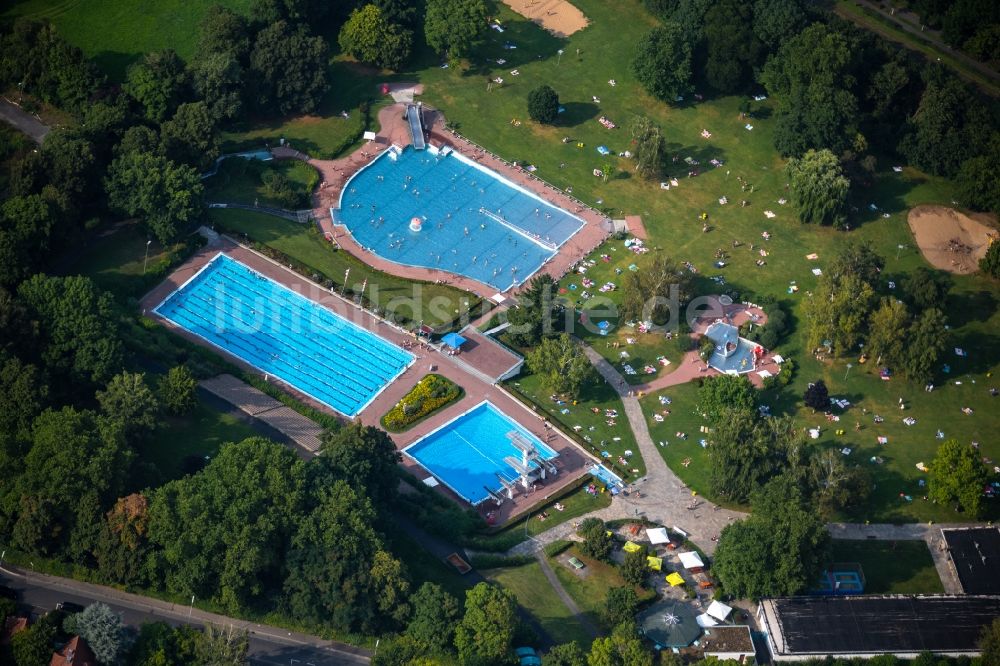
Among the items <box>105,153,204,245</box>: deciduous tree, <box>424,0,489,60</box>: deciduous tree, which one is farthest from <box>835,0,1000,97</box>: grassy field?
<box>105,153,204,245</box>: deciduous tree

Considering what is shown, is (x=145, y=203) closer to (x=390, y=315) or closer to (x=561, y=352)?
(x=390, y=315)

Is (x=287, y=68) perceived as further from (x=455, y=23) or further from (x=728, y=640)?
(x=728, y=640)

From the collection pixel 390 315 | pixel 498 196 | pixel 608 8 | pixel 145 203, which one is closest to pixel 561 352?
pixel 390 315

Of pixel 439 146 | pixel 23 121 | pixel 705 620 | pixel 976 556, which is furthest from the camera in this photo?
pixel 439 146

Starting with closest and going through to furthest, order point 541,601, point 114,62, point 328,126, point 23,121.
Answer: point 541,601, point 23,121, point 114,62, point 328,126

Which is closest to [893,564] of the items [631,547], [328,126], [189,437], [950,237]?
[631,547]

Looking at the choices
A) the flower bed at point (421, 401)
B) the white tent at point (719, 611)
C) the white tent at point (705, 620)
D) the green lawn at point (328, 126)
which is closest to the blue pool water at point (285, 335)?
the flower bed at point (421, 401)

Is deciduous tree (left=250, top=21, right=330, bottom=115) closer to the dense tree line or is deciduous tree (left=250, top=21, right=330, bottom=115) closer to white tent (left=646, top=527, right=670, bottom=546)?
the dense tree line
